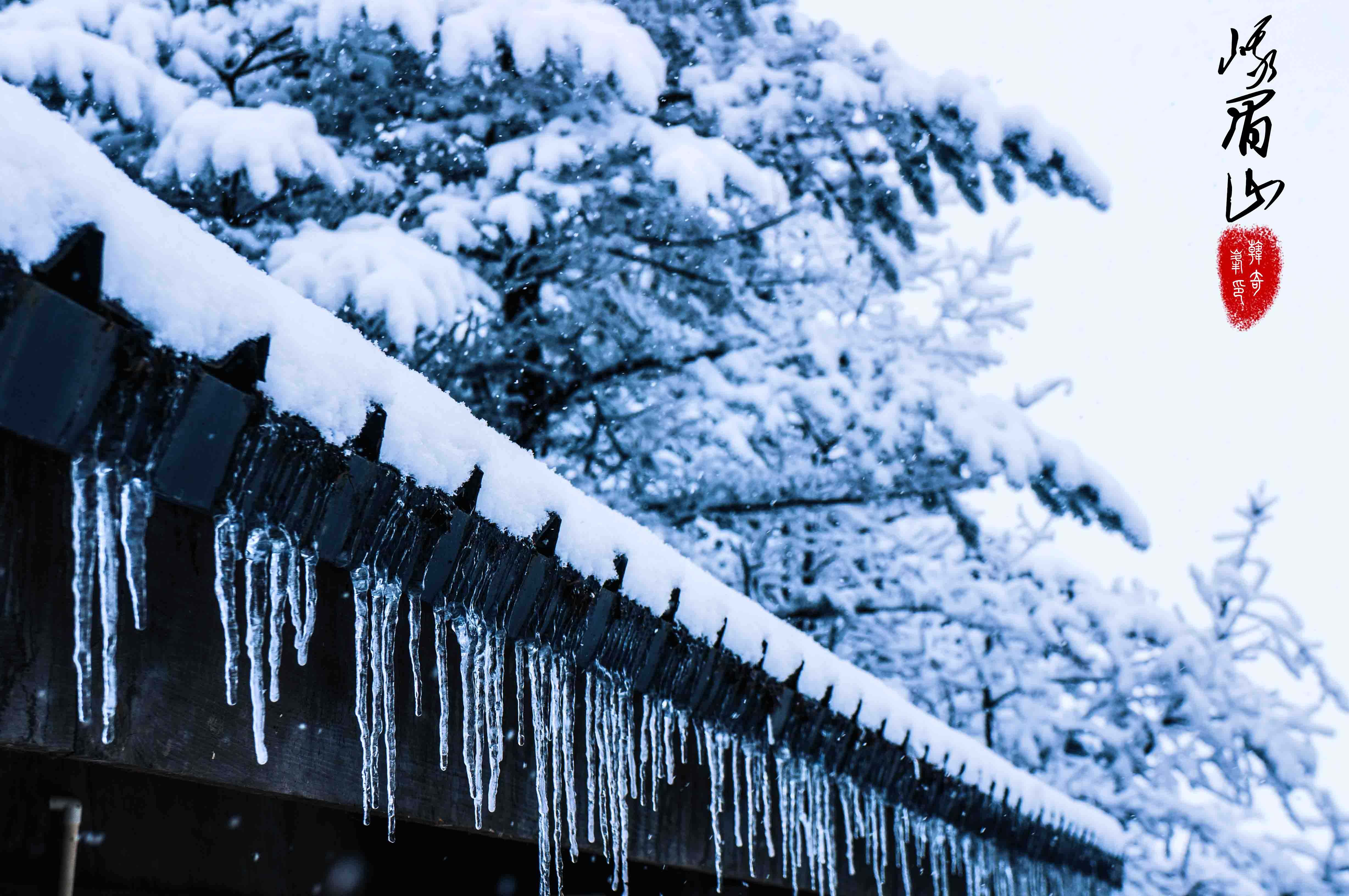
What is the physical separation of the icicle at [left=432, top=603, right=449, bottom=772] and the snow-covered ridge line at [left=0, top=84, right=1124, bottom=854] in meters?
0.18

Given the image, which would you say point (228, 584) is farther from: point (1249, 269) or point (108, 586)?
point (1249, 269)

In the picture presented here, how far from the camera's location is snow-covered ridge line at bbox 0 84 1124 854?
100cm

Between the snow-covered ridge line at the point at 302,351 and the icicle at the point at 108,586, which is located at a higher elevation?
the snow-covered ridge line at the point at 302,351

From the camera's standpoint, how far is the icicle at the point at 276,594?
141cm

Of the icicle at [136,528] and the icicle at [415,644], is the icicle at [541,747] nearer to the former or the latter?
the icicle at [415,644]

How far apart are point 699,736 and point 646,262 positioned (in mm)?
4301

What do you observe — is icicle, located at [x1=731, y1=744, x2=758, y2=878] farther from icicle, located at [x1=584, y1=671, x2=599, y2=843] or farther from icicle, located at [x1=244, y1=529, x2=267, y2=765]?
icicle, located at [x1=244, y1=529, x2=267, y2=765]

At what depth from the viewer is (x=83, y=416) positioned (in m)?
1.05

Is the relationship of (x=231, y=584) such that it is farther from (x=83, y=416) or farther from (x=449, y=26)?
(x=449, y=26)

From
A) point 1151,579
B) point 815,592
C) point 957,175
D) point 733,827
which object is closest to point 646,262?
point 957,175

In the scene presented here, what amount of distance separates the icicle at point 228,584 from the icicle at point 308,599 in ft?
0.25

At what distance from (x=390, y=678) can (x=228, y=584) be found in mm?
440

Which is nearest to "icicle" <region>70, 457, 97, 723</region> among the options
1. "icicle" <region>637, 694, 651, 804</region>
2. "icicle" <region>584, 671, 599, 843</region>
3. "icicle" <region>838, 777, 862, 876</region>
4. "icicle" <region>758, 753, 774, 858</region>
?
"icicle" <region>584, 671, 599, 843</region>

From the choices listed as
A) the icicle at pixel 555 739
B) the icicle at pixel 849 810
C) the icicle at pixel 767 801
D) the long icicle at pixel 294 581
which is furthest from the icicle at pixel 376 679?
the icicle at pixel 849 810
